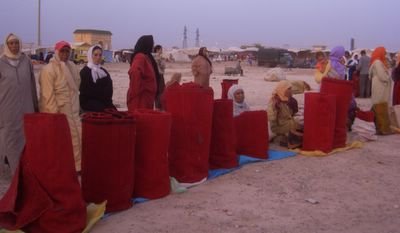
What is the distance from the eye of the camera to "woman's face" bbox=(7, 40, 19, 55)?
531 centimetres

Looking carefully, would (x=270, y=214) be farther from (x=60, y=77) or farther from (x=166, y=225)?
(x=60, y=77)

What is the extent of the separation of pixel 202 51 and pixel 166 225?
418 cm

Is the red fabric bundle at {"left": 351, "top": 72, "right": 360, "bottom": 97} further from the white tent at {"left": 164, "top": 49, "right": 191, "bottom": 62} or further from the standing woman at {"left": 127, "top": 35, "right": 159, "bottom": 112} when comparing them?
the white tent at {"left": 164, "top": 49, "right": 191, "bottom": 62}

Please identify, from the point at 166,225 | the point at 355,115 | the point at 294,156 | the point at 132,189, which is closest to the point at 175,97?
the point at 132,189

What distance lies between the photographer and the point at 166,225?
4.16 meters

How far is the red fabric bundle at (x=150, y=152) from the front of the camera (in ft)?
15.5

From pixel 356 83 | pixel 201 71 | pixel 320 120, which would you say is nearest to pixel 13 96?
pixel 201 71

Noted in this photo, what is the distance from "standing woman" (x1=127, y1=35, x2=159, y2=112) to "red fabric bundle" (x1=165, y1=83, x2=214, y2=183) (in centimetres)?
77

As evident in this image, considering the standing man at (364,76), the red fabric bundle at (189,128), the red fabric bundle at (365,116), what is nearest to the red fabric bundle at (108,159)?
the red fabric bundle at (189,128)

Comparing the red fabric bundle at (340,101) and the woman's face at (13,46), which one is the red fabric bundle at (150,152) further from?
the red fabric bundle at (340,101)

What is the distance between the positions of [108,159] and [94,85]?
1613 millimetres

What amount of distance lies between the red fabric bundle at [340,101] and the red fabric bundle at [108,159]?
12.1 ft

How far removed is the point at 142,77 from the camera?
239 inches

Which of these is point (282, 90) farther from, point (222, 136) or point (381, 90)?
point (381, 90)
